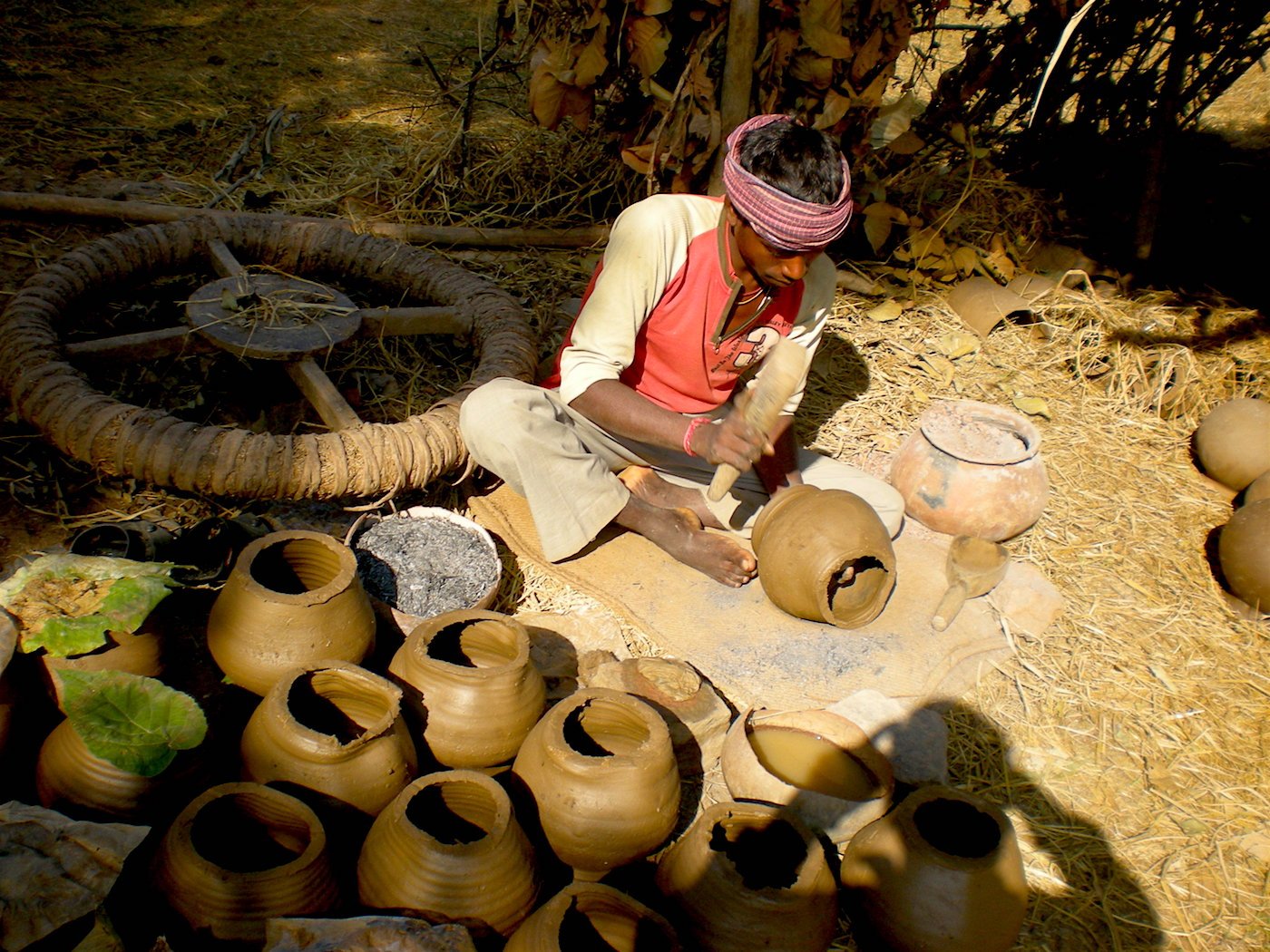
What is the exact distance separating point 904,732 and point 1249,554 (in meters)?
1.81

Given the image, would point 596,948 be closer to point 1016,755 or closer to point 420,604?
point 420,604

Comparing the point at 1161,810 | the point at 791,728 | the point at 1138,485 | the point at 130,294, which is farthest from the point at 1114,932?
the point at 130,294

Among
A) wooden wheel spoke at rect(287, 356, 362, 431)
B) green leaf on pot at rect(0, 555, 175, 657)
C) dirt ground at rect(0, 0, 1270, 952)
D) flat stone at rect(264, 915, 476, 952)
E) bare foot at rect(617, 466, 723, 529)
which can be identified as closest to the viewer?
flat stone at rect(264, 915, 476, 952)

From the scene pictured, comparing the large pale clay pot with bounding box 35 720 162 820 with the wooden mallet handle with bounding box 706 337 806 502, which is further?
the wooden mallet handle with bounding box 706 337 806 502

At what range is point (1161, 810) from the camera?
8.97 feet

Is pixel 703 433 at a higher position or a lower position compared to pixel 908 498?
higher

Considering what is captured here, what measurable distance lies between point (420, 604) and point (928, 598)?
1.77 m

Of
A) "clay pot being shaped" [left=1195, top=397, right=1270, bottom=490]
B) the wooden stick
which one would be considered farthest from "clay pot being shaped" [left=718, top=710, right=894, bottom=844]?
the wooden stick

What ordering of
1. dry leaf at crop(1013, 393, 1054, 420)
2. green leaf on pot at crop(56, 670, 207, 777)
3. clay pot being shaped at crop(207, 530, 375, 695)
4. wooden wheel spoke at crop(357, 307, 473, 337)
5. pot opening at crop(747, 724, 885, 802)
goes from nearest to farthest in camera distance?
green leaf on pot at crop(56, 670, 207, 777), clay pot being shaped at crop(207, 530, 375, 695), pot opening at crop(747, 724, 885, 802), wooden wheel spoke at crop(357, 307, 473, 337), dry leaf at crop(1013, 393, 1054, 420)

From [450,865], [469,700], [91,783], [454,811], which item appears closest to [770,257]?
[469,700]

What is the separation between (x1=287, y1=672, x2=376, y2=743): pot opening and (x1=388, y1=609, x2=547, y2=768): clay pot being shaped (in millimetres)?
151

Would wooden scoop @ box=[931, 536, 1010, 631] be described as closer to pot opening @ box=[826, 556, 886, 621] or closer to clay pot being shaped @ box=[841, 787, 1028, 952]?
pot opening @ box=[826, 556, 886, 621]

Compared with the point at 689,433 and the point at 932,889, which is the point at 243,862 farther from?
the point at 689,433

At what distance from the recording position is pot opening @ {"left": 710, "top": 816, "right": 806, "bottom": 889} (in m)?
2.06
